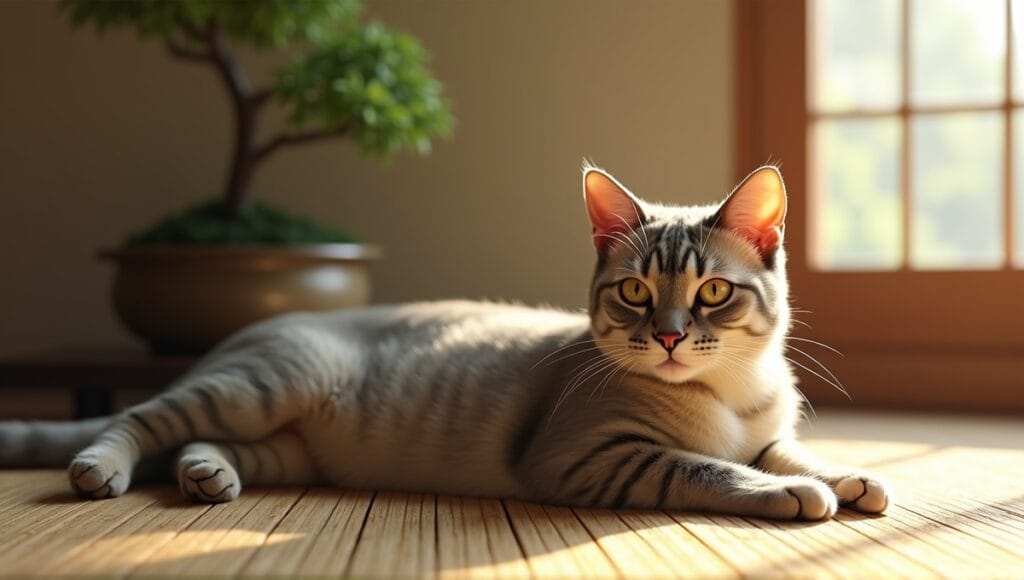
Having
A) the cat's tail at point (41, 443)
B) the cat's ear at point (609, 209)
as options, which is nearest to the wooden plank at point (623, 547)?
the cat's ear at point (609, 209)

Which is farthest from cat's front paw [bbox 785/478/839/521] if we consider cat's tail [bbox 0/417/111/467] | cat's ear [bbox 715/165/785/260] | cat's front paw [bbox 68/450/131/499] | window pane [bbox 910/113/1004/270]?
window pane [bbox 910/113/1004/270]

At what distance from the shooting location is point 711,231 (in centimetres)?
160

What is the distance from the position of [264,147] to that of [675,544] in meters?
1.80

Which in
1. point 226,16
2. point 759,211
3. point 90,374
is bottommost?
point 90,374

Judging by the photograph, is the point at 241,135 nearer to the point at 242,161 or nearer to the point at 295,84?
the point at 242,161

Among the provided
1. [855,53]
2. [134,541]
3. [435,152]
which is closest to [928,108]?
[855,53]

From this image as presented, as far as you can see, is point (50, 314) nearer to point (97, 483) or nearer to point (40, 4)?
point (40, 4)

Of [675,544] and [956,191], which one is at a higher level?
[956,191]

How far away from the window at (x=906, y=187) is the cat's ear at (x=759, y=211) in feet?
4.58

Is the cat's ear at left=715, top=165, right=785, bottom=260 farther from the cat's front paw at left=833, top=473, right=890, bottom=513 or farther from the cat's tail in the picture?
the cat's tail

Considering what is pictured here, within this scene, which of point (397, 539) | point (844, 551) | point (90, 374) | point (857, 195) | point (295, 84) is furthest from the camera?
point (857, 195)

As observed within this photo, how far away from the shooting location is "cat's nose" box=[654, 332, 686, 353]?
1.49 metres

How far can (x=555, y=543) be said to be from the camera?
1327 mm

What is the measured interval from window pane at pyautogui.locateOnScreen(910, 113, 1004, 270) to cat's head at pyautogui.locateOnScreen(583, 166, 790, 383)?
59.8 inches
